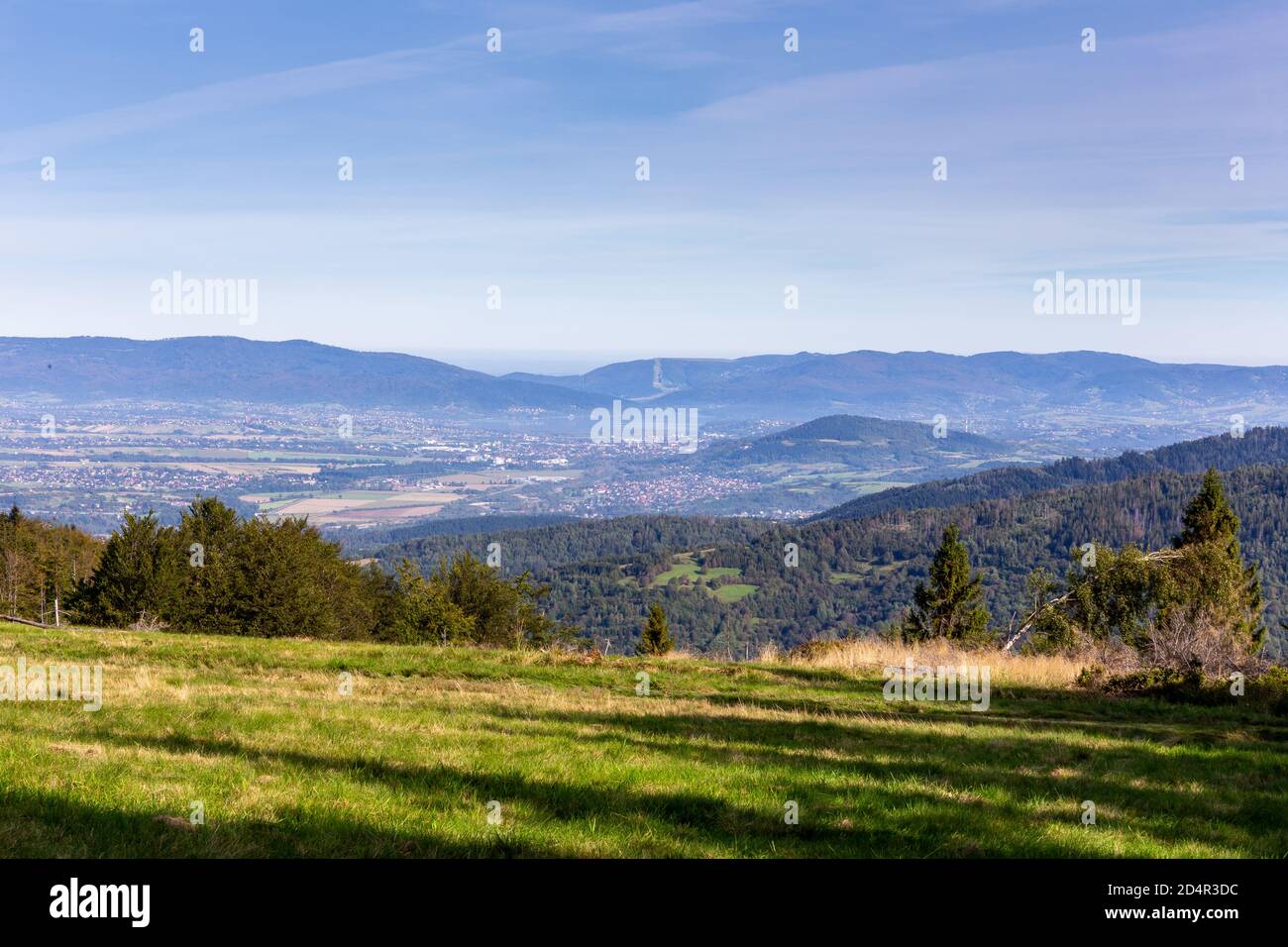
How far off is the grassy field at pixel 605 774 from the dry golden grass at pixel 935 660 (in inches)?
121

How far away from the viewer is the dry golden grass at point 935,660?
20359 millimetres

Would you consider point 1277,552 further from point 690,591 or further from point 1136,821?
point 1136,821

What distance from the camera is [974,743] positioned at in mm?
12633

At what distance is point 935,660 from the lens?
73.9 ft

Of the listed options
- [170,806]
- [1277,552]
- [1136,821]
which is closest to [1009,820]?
[1136,821]

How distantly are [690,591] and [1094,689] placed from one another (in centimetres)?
16084

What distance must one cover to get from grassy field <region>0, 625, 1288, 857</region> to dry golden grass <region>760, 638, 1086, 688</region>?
309 cm

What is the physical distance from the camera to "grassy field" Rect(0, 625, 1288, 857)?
6.67 meters

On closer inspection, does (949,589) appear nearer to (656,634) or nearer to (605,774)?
(656,634)
